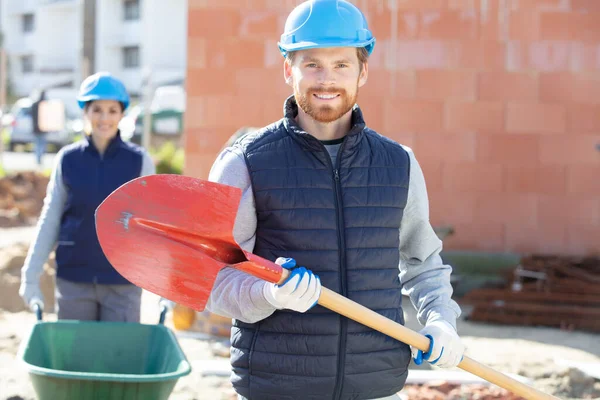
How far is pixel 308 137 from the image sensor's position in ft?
7.64

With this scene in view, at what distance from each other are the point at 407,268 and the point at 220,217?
622 mm

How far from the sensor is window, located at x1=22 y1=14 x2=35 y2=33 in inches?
1827

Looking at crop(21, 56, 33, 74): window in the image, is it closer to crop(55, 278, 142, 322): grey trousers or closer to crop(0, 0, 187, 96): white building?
crop(0, 0, 187, 96): white building

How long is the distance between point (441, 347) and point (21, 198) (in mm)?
12117

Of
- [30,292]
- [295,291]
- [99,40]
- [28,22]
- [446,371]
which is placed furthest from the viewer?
[28,22]

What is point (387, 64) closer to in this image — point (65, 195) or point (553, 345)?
point (553, 345)

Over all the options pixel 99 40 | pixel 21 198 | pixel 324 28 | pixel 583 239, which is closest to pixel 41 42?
pixel 99 40

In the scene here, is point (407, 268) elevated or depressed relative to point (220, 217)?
depressed

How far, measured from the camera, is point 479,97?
8.02m

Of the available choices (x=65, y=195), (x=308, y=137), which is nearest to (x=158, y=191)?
(x=308, y=137)

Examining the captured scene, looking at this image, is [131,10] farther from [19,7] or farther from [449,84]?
[449,84]

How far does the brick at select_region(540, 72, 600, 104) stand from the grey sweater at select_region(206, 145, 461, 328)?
227 inches

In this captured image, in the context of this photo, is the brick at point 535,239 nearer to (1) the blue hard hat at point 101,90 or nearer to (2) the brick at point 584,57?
(2) the brick at point 584,57

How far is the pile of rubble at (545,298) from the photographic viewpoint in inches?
275
